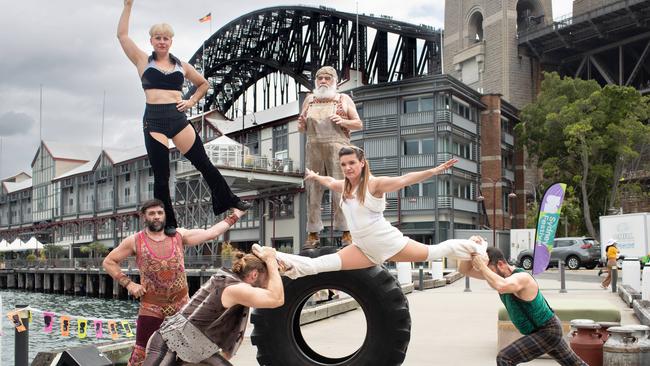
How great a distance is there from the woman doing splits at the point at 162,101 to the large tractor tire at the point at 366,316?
1529 millimetres

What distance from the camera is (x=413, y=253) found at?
6.09m

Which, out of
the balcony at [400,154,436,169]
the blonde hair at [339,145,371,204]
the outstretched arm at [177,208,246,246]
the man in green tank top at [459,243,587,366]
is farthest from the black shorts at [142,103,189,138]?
the balcony at [400,154,436,169]

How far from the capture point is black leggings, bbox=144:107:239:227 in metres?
7.06

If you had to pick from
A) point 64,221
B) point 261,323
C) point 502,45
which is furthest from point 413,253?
point 64,221

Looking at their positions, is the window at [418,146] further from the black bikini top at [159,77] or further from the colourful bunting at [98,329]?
the black bikini top at [159,77]

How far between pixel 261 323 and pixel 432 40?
57.7 m

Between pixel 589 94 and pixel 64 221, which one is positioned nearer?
pixel 589 94

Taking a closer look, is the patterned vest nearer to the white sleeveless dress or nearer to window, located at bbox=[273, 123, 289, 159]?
the white sleeveless dress

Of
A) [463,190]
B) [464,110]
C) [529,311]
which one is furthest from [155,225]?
[464,110]

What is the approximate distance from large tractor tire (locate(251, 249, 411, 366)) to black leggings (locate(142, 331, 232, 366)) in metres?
1.22

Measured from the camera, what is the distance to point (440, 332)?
1219cm

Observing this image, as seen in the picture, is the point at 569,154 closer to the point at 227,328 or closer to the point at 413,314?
the point at 413,314

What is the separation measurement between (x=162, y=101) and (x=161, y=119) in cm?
18

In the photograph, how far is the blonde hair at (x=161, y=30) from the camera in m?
6.97
